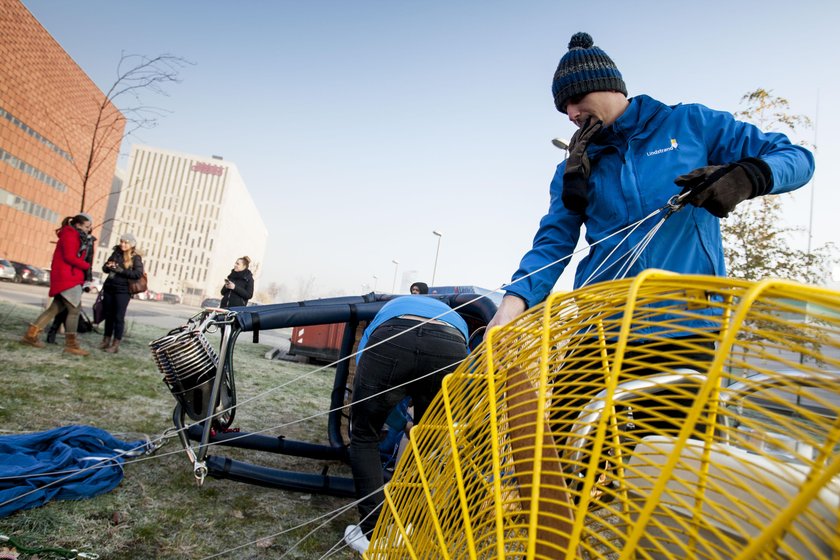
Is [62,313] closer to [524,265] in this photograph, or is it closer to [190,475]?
[190,475]

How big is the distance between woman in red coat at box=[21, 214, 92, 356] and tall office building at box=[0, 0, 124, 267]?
32578 mm

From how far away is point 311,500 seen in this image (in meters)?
2.74

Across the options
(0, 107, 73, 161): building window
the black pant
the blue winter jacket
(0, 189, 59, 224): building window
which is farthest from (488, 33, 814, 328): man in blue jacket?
(0, 189, 59, 224): building window

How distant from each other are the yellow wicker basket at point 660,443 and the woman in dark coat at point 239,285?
290 inches

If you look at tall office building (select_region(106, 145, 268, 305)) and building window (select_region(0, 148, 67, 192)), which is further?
tall office building (select_region(106, 145, 268, 305))

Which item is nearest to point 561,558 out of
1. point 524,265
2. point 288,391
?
point 524,265

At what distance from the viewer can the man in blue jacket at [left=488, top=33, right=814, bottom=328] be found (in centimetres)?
150

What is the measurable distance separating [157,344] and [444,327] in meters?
1.51

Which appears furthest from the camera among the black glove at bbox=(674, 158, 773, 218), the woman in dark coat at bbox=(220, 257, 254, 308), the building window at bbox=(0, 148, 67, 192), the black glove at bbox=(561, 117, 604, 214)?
the building window at bbox=(0, 148, 67, 192)

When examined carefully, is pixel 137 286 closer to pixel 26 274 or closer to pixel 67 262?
pixel 67 262

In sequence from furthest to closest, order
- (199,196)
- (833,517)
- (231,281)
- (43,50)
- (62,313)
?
(199,196), (43,50), (231,281), (62,313), (833,517)

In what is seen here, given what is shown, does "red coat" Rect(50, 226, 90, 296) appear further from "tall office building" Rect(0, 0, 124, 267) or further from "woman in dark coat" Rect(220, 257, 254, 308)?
"tall office building" Rect(0, 0, 124, 267)

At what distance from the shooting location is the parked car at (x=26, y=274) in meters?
29.0

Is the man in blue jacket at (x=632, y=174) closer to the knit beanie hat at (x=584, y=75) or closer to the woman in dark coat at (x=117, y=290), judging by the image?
the knit beanie hat at (x=584, y=75)
